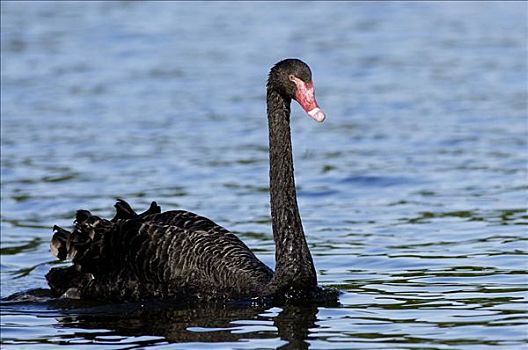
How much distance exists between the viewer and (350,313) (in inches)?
340

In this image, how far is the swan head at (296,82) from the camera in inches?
347

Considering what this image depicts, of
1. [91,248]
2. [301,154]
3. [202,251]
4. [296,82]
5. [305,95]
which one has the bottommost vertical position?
[202,251]

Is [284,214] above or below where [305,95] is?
below

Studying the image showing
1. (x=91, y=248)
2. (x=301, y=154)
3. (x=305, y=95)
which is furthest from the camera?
(x=301, y=154)

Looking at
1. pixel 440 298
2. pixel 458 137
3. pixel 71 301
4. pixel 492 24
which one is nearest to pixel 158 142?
pixel 458 137

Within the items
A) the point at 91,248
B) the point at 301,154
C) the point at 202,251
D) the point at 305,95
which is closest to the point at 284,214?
the point at 202,251

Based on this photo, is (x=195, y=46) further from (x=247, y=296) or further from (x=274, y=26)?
(x=247, y=296)

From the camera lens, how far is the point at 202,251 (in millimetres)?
9195

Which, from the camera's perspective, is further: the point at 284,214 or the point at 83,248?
the point at 83,248

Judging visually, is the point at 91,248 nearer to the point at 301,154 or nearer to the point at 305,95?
the point at 305,95

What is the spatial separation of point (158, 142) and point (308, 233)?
175 inches

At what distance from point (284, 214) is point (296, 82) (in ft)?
3.04

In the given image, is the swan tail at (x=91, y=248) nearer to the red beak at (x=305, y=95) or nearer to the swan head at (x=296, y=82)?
the swan head at (x=296, y=82)

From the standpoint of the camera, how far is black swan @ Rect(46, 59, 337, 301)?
902 cm
